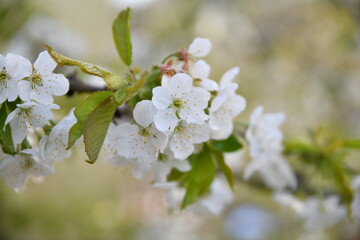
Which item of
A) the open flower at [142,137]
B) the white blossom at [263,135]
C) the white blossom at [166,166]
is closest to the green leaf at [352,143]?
the white blossom at [263,135]

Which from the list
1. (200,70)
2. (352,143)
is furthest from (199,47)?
(352,143)

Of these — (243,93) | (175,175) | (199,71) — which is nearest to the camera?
(199,71)

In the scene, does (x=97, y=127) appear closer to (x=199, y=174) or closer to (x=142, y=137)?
(x=142, y=137)

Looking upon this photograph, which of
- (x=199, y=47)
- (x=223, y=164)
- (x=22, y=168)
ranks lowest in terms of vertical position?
(x=22, y=168)

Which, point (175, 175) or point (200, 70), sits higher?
point (200, 70)

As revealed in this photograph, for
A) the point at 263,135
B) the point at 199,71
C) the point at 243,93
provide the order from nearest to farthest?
1. the point at 199,71
2. the point at 263,135
3. the point at 243,93

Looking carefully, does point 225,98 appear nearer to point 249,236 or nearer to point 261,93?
point 261,93

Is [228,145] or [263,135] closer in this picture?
[228,145]

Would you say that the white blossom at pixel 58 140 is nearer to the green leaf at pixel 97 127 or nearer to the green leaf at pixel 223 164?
the green leaf at pixel 97 127
